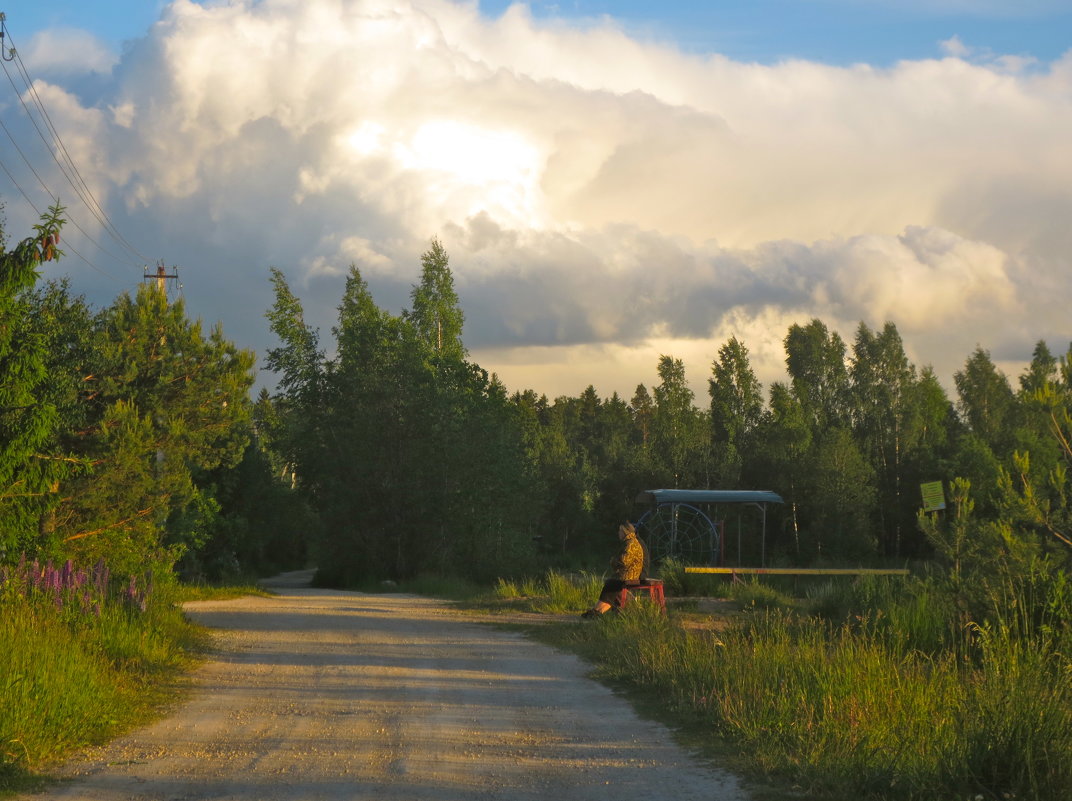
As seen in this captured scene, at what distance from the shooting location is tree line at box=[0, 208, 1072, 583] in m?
12.8

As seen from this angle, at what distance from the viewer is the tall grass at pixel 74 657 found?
7.44 meters

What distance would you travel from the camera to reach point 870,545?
58656 millimetres

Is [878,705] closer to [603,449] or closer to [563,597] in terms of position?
[563,597]

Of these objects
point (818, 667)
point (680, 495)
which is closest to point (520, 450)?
point (680, 495)

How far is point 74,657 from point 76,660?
31 millimetres

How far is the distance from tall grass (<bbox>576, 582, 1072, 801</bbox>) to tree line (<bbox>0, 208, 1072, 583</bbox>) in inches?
90.9


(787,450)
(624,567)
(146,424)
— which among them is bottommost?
(624,567)

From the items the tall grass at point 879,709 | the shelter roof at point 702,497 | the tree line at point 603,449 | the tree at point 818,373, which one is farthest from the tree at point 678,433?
the tall grass at point 879,709

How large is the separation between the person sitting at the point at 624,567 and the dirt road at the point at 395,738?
299 cm

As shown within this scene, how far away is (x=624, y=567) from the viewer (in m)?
16.5

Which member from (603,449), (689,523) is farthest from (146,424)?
(603,449)

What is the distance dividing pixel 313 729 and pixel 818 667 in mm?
4039

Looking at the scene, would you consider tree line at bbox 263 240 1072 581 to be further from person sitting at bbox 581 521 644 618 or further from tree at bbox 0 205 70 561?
tree at bbox 0 205 70 561

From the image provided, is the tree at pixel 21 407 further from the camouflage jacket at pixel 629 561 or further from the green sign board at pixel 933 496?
the green sign board at pixel 933 496
